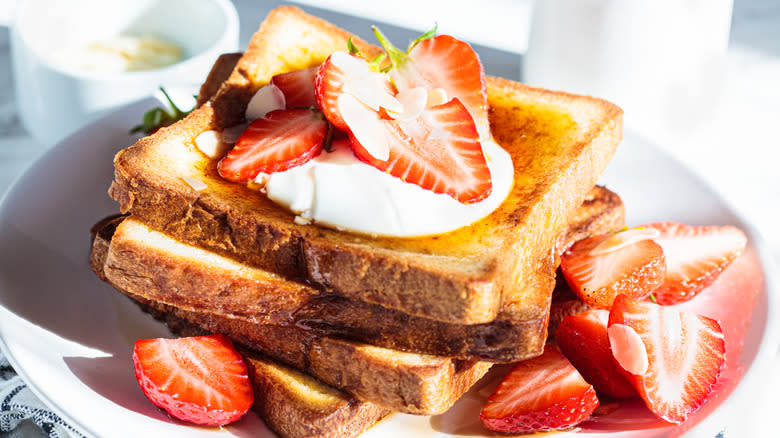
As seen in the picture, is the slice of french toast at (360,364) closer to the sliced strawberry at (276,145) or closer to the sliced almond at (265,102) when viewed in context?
the sliced strawberry at (276,145)

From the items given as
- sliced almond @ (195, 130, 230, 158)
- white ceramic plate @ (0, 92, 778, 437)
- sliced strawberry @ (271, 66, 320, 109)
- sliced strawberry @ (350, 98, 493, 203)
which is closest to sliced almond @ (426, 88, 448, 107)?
sliced strawberry @ (350, 98, 493, 203)

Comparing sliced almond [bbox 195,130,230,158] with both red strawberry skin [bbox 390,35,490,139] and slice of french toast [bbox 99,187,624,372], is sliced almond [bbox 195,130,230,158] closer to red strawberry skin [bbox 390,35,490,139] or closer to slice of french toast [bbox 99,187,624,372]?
slice of french toast [bbox 99,187,624,372]

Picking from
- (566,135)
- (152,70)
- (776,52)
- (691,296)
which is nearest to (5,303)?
(152,70)

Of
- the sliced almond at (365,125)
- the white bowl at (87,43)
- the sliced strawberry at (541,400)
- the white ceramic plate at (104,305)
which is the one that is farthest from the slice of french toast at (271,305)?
the white bowl at (87,43)

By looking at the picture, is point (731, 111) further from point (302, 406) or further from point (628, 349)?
point (302, 406)

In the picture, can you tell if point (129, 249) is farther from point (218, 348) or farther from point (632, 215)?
point (632, 215)

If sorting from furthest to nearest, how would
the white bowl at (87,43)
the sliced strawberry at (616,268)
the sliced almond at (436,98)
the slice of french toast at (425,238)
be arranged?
the white bowl at (87,43) → the sliced strawberry at (616,268) → the sliced almond at (436,98) → the slice of french toast at (425,238)
